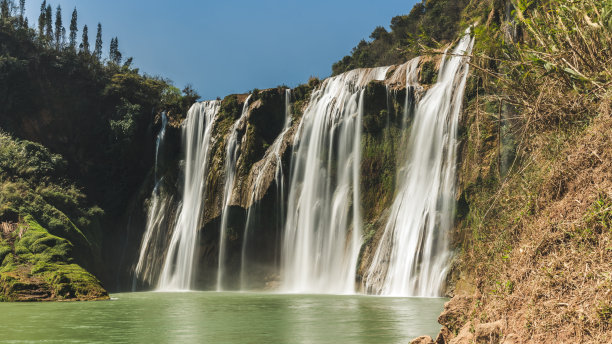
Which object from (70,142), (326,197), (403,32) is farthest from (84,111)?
(403,32)

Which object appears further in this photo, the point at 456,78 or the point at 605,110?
the point at 456,78

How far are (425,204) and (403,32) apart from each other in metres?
34.6

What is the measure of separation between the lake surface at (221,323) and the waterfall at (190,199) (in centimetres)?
1141

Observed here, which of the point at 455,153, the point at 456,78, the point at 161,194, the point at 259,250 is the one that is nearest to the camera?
the point at 455,153

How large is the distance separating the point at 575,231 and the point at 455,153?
13.8 meters

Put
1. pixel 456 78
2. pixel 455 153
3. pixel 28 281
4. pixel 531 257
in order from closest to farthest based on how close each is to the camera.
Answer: pixel 531 257 → pixel 28 281 → pixel 455 153 → pixel 456 78

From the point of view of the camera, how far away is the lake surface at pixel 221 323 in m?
7.77

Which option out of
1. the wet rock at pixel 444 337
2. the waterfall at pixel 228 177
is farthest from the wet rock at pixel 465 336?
the waterfall at pixel 228 177

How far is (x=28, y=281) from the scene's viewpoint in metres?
15.0

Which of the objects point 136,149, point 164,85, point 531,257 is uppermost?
point 164,85

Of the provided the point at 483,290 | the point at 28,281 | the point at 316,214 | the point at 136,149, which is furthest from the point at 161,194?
the point at 483,290

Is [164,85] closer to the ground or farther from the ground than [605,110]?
farther from the ground

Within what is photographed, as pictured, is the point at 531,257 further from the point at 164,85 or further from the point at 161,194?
the point at 164,85

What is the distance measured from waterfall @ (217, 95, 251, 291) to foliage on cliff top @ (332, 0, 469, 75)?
57.9ft
